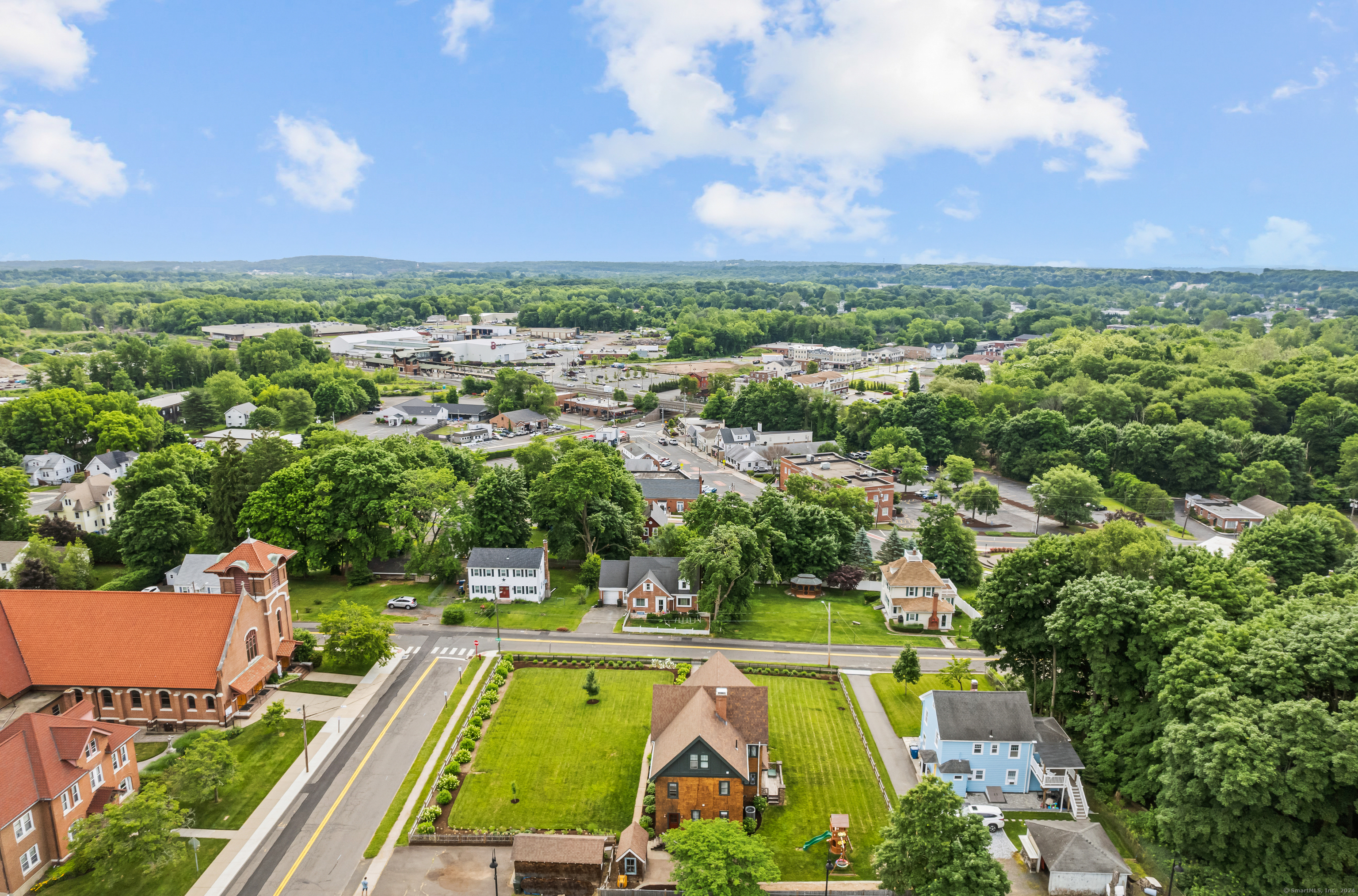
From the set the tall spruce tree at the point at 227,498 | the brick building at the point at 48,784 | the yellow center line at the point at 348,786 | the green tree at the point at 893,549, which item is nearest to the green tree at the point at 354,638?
the yellow center line at the point at 348,786

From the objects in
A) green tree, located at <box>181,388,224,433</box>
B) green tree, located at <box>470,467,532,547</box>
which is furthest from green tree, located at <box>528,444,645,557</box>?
green tree, located at <box>181,388,224,433</box>

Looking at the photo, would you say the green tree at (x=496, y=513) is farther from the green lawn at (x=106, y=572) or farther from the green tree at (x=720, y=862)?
the green tree at (x=720, y=862)

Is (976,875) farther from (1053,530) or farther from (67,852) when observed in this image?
(1053,530)

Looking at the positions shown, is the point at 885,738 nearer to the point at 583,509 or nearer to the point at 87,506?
the point at 583,509

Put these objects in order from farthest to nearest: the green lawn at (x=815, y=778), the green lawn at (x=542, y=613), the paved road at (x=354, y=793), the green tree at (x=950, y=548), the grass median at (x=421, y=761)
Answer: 1. the green tree at (x=950, y=548)
2. the green lawn at (x=542, y=613)
3. the grass median at (x=421, y=761)
4. the green lawn at (x=815, y=778)
5. the paved road at (x=354, y=793)

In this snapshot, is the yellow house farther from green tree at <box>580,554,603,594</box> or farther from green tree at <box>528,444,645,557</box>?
green tree at <box>580,554,603,594</box>

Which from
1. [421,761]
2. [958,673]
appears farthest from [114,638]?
[958,673]
